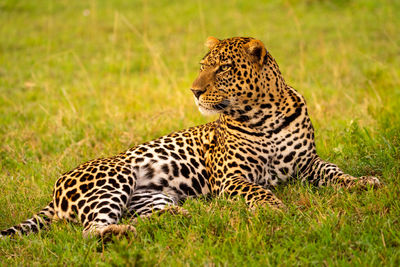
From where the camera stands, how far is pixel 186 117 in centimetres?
848

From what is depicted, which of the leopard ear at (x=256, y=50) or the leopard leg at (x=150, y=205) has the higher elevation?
the leopard ear at (x=256, y=50)

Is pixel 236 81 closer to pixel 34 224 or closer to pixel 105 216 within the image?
pixel 105 216

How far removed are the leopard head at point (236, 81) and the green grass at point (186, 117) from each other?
980mm

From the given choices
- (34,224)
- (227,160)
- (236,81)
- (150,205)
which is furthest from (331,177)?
(34,224)

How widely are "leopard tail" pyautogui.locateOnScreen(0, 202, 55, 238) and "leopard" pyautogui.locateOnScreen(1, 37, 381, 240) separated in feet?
0.04

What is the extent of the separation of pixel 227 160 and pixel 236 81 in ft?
2.75

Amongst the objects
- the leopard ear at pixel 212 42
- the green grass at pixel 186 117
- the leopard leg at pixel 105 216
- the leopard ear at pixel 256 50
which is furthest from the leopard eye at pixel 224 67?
the leopard leg at pixel 105 216

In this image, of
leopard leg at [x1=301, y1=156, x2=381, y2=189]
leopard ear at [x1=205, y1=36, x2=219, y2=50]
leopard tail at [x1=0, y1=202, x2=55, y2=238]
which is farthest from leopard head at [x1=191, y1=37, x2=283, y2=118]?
leopard tail at [x1=0, y1=202, x2=55, y2=238]

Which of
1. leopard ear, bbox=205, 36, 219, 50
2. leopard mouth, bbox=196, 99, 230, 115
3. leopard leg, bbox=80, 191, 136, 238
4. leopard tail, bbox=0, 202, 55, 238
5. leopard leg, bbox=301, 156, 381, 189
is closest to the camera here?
leopard leg, bbox=80, 191, 136, 238

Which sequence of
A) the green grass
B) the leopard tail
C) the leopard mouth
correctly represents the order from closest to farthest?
the green grass, the leopard tail, the leopard mouth

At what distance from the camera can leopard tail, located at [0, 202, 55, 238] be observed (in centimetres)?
489

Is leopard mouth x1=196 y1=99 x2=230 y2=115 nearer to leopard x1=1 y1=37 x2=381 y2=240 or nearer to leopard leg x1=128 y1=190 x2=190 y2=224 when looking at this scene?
leopard x1=1 y1=37 x2=381 y2=240

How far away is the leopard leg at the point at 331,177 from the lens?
5.19m

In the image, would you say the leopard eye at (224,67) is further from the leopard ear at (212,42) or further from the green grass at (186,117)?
the green grass at (186,117)
